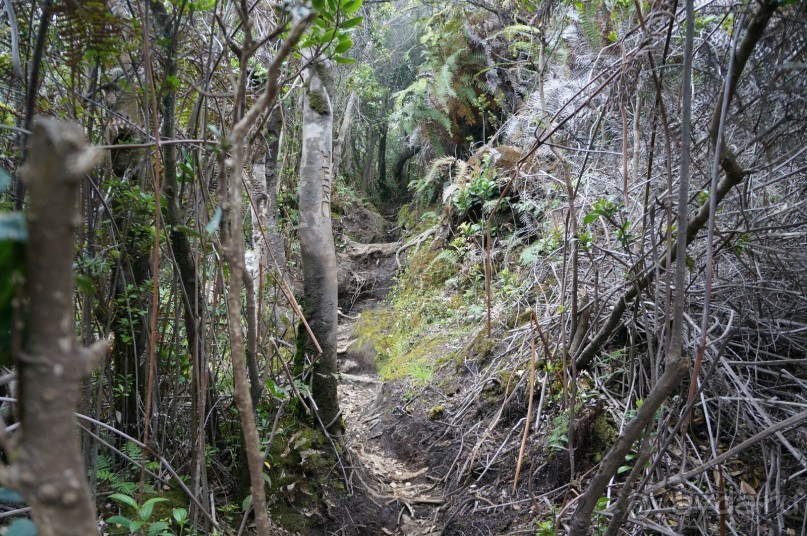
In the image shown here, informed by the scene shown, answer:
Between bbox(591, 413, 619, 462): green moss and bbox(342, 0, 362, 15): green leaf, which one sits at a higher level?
bbox(342, 0, 362, 15): green leaf

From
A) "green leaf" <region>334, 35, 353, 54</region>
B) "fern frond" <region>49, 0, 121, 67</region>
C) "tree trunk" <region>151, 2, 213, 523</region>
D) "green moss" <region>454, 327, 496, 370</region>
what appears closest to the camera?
"fern frond" <region>49, 0, 121, 67</region>

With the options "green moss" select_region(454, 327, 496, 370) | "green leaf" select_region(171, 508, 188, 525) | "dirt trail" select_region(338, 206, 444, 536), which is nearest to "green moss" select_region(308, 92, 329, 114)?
"green moss" select_region(454, 327, 496, 370)

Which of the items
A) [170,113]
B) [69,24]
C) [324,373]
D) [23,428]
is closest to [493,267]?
[324,373]

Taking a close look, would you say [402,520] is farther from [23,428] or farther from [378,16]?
[378,16]

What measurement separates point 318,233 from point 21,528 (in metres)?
2.71

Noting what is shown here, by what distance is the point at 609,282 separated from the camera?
2.93 metres

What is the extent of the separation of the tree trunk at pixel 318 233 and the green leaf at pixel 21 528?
261 centimetres

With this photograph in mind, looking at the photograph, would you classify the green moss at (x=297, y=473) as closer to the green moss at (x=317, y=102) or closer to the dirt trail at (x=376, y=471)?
the dirt trail at (x=376, y=471)

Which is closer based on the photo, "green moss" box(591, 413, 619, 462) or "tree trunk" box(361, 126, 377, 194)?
"green moss" box(591, 413, 619, 462)

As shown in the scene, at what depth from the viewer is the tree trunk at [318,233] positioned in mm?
3111

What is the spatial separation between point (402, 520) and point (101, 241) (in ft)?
7.50

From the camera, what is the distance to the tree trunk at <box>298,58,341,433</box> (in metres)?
3.11

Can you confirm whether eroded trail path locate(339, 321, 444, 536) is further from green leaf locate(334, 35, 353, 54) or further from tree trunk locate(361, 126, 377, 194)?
tree trunk locate(361, 126, 377, 194)

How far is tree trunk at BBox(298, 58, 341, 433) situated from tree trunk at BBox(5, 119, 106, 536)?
2.71 meters
